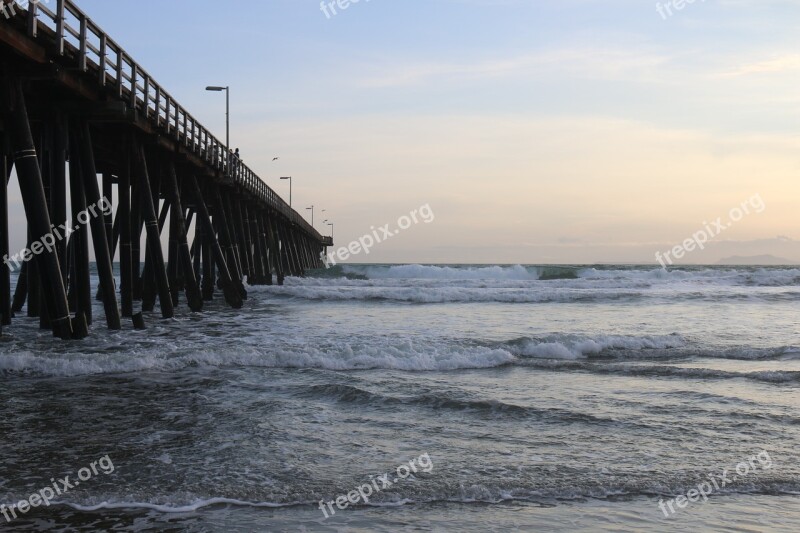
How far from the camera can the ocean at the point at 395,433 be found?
5.45m

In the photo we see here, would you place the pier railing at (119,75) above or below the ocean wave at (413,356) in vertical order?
above

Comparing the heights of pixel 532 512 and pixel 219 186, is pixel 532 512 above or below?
below

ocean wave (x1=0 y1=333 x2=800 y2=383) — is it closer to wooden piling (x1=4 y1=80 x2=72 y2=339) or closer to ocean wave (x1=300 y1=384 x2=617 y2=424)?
wooden piling (x1=4 y1=80 x2=72 y2=339)

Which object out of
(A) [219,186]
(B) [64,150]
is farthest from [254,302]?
(B) [64,150]

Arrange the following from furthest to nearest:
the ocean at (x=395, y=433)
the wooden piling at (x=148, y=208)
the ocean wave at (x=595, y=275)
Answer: the ocean wave at (x=595, y=275), the wooden piling at (x=148, y=208), the ocean at (x=395, y=433)

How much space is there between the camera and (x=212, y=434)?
7.60 m

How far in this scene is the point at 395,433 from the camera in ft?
25.6

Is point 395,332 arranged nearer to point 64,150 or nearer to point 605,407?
point 64,150

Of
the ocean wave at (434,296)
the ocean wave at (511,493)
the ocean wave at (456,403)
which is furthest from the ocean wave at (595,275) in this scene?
the ocean wave at (511,493)

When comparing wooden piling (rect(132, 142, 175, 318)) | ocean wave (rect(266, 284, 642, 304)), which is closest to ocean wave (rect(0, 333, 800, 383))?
wooden piling (rect(132, 142, 175, 318))

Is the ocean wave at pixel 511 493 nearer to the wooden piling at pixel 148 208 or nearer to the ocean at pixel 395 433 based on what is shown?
the ocean at pixel 395 433

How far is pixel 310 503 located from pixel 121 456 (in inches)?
83.7

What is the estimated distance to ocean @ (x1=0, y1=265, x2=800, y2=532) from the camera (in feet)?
17.9

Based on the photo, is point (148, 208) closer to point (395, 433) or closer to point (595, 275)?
point (395, 433)
